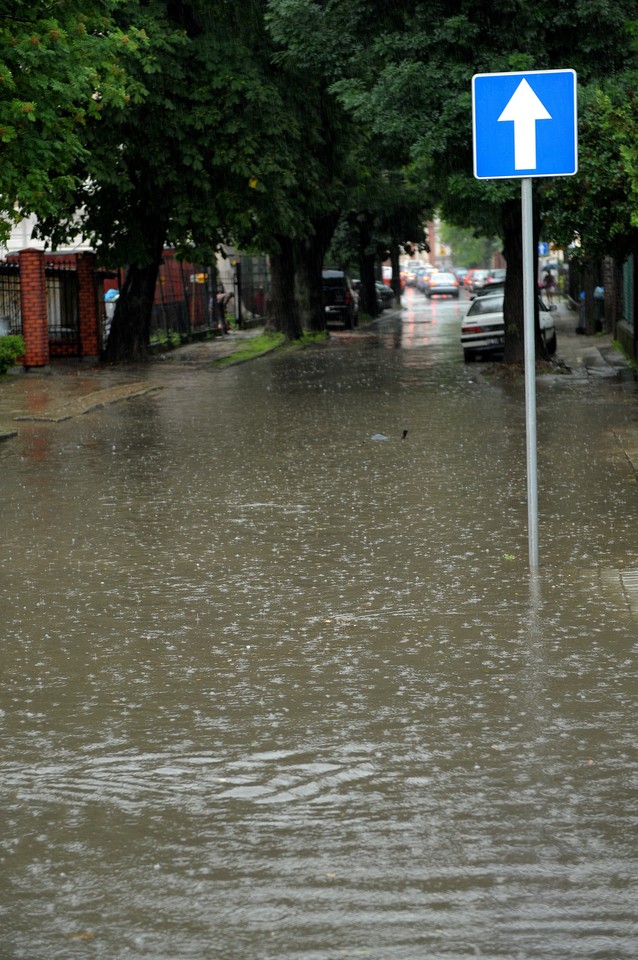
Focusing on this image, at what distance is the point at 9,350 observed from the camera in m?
26.5

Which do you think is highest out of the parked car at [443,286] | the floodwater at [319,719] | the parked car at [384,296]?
the parked car at [443,286]

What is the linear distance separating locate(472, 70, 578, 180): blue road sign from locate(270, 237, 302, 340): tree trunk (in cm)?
3058

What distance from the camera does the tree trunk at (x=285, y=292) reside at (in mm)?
39062

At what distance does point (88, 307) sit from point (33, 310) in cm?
392

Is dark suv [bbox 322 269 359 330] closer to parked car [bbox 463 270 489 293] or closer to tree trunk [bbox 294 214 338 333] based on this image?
tree trunk [bbox 294 214 338 333]

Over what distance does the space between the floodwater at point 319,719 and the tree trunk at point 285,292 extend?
26.5m

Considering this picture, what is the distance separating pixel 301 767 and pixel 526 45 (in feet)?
63.9

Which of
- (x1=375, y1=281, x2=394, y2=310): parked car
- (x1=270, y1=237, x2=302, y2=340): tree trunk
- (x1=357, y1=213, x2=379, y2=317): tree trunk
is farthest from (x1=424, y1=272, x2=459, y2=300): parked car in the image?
(x1=270, y1=237, x2=302, y2=340): tree trunk

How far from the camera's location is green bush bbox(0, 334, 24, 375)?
2638 centimetres

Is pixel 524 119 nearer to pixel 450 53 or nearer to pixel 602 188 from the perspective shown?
pixel 602 188

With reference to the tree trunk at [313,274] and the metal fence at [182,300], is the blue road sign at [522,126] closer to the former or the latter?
the metal fence at [182,300]


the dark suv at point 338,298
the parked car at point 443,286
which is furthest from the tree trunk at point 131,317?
the parked car at point 443,286

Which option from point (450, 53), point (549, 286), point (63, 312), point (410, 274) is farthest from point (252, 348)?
point (410, 274)

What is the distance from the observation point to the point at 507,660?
6586 mm
